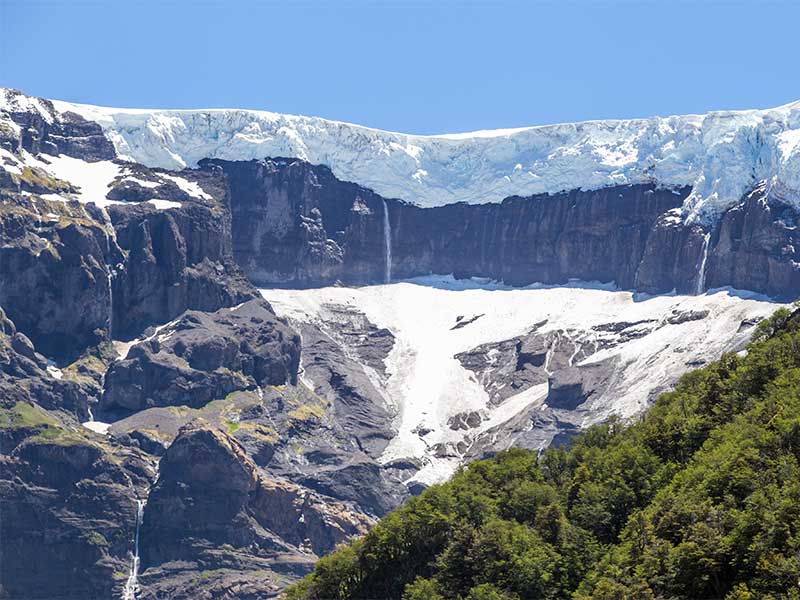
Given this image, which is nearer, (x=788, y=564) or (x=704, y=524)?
(x=788, y=564)

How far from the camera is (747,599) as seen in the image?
585ft

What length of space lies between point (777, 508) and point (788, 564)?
33.2 feet

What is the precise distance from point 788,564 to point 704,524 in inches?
634

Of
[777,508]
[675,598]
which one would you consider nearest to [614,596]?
[675,598]

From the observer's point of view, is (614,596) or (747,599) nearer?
(747,599)

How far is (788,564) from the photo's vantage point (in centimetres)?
17950

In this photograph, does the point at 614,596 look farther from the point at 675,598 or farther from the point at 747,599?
the point at 747,599

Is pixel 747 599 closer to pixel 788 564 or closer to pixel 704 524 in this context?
pixel 788 564

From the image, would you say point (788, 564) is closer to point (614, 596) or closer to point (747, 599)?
point (747, 599)

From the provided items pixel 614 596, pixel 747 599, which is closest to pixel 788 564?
pixel 747 599

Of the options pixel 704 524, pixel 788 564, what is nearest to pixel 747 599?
pixel 788 564

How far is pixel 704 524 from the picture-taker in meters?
195

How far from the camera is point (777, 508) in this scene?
619ft

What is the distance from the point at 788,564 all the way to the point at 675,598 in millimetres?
15452
